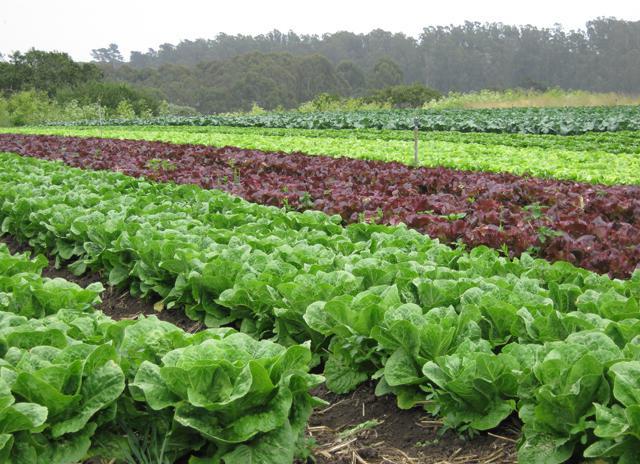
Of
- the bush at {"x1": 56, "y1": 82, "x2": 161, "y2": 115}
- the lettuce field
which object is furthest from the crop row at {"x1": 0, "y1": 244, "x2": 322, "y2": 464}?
the bush at {"x1": 56, "y1": 82, "x2": 161, "y2": 115}

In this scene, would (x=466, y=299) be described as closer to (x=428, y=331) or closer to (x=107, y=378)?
(x=428, y=331)

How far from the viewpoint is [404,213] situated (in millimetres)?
6625

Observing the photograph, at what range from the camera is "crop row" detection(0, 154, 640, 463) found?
245 centimetres

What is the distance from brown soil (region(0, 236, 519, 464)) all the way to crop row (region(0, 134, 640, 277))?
241 centimetres

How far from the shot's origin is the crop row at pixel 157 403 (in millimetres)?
2395

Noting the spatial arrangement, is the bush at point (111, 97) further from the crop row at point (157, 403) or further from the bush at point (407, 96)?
the crop row at point (157, 403)

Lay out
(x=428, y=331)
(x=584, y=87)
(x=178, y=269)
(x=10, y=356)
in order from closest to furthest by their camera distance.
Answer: (x=10, y=356), (x=428, y=331), (x=178, y=269), (x=584, y=87)

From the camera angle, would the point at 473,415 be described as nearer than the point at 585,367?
No

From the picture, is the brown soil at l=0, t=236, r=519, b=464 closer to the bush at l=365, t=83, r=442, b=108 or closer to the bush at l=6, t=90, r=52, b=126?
the bush at l=6, t=90, r=52, b=126

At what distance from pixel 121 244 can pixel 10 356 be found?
9.15 feet

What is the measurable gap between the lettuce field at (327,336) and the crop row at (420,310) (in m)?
0.01

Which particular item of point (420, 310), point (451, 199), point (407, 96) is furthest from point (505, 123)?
point (407, 96)

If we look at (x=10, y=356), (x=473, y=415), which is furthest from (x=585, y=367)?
(x=10, y=356)

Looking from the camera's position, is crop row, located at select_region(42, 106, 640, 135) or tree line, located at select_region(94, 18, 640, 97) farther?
tree line, located at select_region(94, 18, 640, 97)
